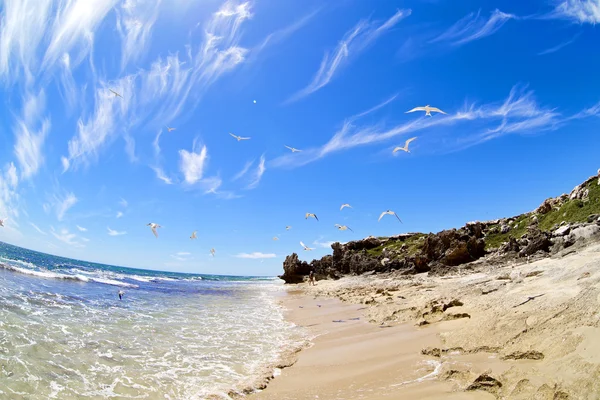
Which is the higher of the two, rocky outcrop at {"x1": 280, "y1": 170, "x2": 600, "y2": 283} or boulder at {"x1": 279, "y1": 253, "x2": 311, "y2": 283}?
rocky outcrop at {"x1": 280, "y1": 170, "x2": 600, "y2": 283}

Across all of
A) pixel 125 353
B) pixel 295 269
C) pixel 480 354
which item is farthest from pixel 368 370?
pixel 295 269

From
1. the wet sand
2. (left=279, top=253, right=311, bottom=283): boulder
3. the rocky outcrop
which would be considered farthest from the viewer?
(left=279, top=253, right=311, bottom=283): boulder

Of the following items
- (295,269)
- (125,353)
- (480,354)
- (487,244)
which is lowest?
(295,269)

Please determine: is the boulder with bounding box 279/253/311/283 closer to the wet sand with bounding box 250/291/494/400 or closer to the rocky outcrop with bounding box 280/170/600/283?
the rocky outcrop with bounding box 280/170/600/283

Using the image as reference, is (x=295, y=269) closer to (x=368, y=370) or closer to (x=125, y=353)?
(x=125, y=353)

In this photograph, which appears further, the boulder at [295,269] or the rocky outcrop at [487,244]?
the boulder at [295,269]

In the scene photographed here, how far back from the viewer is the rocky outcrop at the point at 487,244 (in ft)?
74.4

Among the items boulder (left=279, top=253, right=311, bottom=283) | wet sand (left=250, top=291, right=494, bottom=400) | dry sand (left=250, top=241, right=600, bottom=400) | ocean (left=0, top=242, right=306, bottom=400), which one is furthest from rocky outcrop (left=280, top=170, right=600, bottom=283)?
ocean (left=0, top=242, right=306, bottom=400)

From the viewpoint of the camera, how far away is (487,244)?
121 ft

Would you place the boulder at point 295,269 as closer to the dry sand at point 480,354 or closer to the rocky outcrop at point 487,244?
the rocky outcrop at point 487,244

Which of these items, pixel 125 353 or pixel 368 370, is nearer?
pixel 368 370

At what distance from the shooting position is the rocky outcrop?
893 inches

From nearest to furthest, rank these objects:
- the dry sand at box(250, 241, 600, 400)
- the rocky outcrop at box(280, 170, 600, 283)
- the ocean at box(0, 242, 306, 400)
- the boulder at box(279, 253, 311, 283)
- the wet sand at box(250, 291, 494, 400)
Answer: the dry sand at box(250, 241, 600, 400) → the wet sand at box(250, 291, 494, 400) → the ocean at box(0, 242, 306, 400) → the rocky outcrop at box(280, 170, 600, 283) → the boulder at box(279, 253, 311, 283)

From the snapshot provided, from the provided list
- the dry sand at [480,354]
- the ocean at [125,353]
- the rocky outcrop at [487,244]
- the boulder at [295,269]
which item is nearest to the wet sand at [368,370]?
the dry sand at [480,354]
